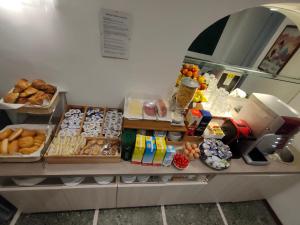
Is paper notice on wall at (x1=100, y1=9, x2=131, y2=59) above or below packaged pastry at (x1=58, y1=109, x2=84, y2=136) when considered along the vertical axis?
above

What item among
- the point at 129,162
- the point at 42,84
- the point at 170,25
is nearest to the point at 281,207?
the point at 129,162

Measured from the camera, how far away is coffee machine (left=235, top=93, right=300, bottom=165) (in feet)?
3.82

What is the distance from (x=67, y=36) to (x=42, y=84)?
0.34m

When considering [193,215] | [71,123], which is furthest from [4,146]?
[193,215]

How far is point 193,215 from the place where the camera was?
1.61 metres

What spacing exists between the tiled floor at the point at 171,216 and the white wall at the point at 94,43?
105cm

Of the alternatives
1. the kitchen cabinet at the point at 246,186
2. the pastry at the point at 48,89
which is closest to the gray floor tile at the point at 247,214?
the kitchen cabinet at the point at 246,186

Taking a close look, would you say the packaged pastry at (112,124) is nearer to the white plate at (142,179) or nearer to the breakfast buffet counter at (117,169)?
the breakfast buffet counter at (117,169)

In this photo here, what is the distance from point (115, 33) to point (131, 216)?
1.52 metres

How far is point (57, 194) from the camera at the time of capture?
1.13 metres

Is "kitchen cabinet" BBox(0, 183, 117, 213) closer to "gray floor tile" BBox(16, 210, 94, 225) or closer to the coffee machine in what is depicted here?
"gray floor tile" BBox(16, 210, 94, 225)

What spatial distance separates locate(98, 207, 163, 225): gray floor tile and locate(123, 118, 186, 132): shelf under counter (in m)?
0.94

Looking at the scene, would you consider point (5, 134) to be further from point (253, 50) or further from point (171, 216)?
point (253, 50)

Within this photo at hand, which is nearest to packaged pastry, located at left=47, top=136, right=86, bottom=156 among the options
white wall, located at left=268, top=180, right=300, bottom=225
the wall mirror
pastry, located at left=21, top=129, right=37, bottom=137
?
pastry, located at left=21, top=129, right=37, bottom=137
